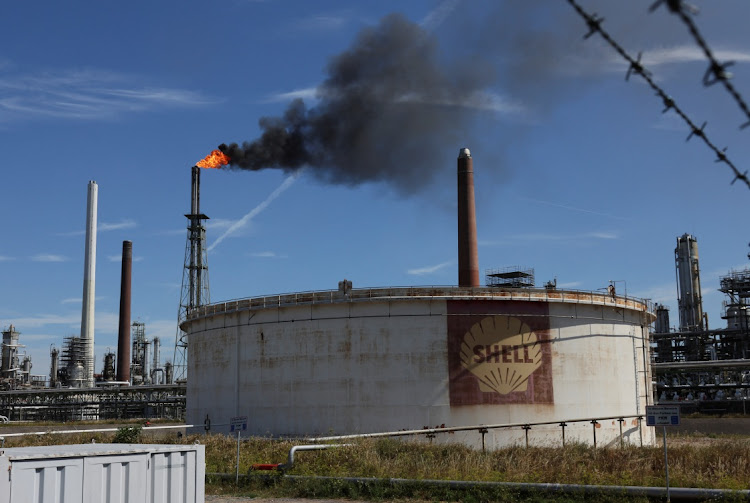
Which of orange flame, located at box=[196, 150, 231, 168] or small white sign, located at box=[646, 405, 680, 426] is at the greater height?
orange flame, located at box=[196, 150, 231, 168]

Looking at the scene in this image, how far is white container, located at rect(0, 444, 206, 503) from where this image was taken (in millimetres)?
10000

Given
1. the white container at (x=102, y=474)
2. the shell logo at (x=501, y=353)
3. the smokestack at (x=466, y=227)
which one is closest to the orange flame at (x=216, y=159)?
the smokestack at (x=466, y=227)

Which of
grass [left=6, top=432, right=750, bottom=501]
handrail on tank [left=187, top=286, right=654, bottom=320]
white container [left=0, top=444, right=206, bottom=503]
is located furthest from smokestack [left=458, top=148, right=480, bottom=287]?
white container [left=0, top=444, right=206, bottom=503]

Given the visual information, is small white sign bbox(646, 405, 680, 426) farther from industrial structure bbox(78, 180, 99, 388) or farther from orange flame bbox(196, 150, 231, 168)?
industrial structure bbox(78, 180, 99, 388)

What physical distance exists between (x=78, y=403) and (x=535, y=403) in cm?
6324

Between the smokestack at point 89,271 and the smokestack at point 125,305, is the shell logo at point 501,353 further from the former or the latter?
the smokestack at point 89,271

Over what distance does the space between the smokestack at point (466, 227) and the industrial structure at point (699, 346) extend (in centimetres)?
2697

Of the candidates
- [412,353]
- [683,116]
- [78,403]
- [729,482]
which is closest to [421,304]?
[412,353]

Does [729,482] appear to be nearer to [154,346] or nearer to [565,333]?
[565,333]

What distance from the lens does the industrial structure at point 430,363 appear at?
31.4 m

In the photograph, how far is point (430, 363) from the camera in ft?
103

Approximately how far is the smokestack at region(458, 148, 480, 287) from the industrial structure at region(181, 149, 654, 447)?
19.6ft

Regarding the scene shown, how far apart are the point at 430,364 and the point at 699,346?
49.8 meters

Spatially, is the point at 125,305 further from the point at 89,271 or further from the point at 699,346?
the point at 699,346
